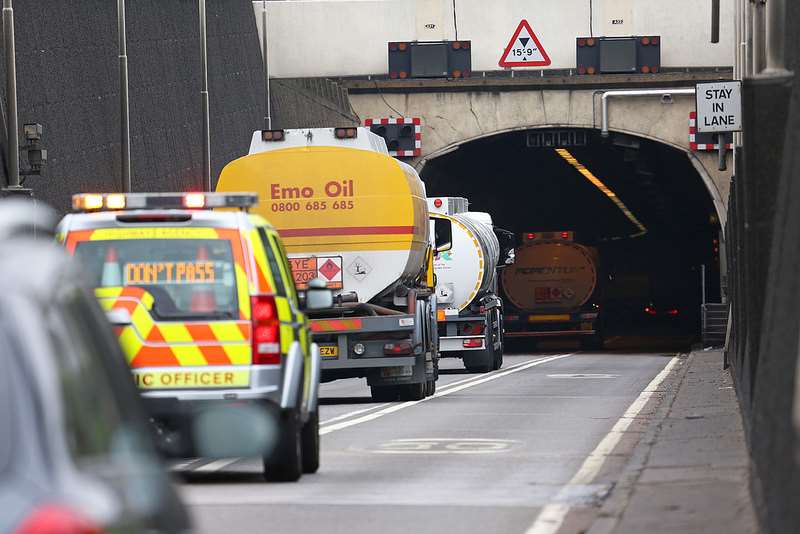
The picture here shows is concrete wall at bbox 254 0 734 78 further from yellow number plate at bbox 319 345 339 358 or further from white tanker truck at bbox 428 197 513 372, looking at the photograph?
yellow number plate at bbox 319 345 339 358

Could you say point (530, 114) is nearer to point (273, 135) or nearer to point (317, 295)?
point (273, 135)

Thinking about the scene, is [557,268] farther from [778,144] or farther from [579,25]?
[778,144]

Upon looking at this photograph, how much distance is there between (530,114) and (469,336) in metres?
12.0

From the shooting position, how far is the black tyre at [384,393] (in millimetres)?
24578

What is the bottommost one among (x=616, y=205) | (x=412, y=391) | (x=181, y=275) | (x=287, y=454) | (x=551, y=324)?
(x=551, y=324)

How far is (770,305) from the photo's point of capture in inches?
438

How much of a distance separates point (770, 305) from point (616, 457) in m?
3.98

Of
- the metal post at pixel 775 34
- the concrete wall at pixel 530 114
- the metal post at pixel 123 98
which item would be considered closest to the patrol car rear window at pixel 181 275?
the metal post at pixel 775 34

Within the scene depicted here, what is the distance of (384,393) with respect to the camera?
2483 cm

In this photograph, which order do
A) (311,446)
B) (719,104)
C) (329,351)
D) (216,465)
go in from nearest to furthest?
(311,446), (216,465), (329,351), (719,104)

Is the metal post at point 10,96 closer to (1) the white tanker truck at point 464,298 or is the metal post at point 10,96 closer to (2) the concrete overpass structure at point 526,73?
(1) the white tanker truck at point 464,298

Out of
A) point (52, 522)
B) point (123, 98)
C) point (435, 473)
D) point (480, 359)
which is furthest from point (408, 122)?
point (52, 522)

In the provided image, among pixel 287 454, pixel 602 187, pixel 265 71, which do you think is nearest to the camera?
pixel 287 454

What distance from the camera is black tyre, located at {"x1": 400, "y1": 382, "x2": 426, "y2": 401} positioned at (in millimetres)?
24094
